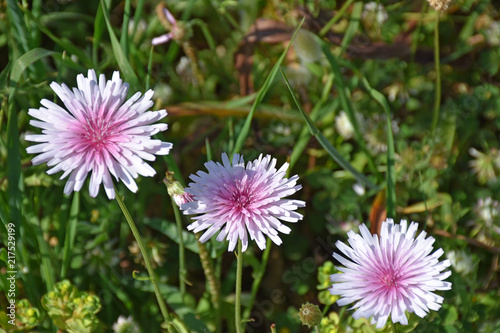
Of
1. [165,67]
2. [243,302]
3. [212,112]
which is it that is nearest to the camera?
[243,302]

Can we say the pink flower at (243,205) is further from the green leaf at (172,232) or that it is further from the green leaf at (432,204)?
the green leaf at (432,204)

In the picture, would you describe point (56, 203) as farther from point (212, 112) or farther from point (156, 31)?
point (156, 31)

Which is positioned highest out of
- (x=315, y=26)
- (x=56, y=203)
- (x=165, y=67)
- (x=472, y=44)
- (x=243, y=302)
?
(x=472, y=44)

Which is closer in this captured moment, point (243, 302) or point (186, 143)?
point (243, 302)

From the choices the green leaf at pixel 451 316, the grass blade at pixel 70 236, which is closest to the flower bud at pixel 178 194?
the grass blade at pixel 70 236

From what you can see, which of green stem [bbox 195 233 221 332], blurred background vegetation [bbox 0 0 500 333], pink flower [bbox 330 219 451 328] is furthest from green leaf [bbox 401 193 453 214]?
green stem [bbox 195 233 221 332]

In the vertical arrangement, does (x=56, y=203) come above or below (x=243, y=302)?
above

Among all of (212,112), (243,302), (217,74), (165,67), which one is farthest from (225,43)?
(243,302)

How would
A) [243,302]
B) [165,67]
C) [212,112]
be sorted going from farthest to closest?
[165,67] → [212,112] → [243,302]
